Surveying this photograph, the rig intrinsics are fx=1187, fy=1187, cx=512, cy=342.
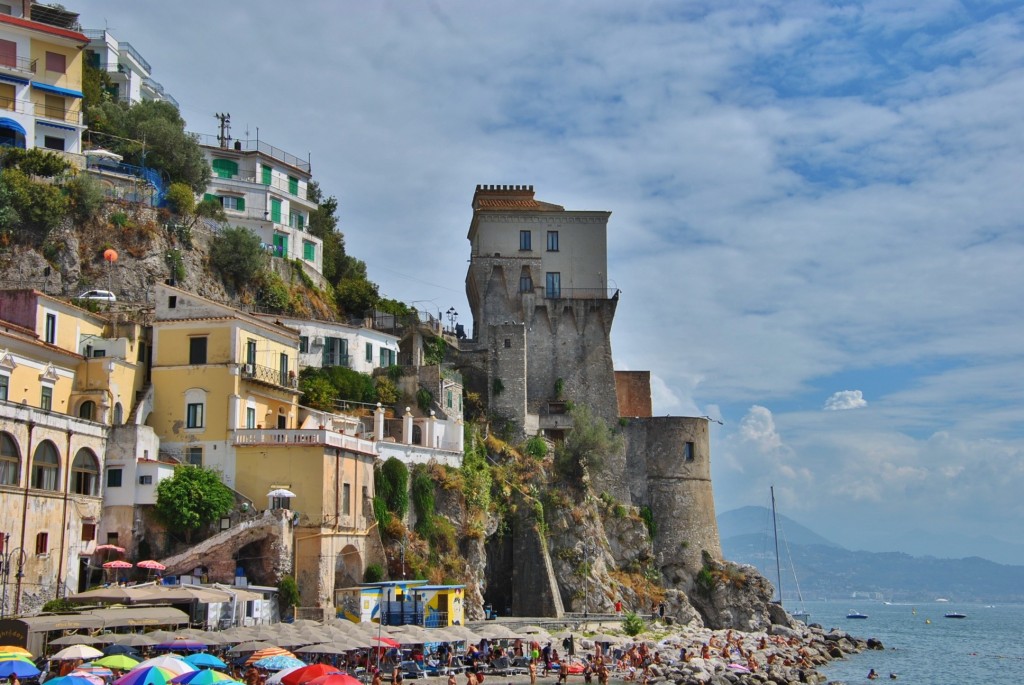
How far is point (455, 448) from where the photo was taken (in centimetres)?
5472

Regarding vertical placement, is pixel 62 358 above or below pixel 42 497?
above

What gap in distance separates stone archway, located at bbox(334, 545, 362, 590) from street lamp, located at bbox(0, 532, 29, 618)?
11.3m

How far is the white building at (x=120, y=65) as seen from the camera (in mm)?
65500

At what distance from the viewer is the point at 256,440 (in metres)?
44.1

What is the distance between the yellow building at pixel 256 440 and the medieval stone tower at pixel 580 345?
19355 millimetres

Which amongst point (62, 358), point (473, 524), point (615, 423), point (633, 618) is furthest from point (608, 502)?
point (62, 358)

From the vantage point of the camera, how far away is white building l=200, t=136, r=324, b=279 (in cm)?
6300

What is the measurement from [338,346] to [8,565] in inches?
875

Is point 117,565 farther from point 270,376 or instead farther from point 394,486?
point 394,486

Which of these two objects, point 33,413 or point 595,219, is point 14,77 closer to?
point 33,413

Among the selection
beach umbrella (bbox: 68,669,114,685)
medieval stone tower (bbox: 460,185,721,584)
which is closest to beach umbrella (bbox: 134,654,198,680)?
beach umbrella (bbox: 68,669,114,685)

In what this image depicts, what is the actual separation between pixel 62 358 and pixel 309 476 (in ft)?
32.4

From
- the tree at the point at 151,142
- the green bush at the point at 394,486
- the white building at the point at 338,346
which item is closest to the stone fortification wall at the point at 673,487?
the white building at the point at 338,346

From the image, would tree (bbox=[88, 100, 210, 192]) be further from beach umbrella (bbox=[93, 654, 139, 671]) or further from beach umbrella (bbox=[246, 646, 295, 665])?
beach umbrella (bbox=[93, 654, 139, 671])
